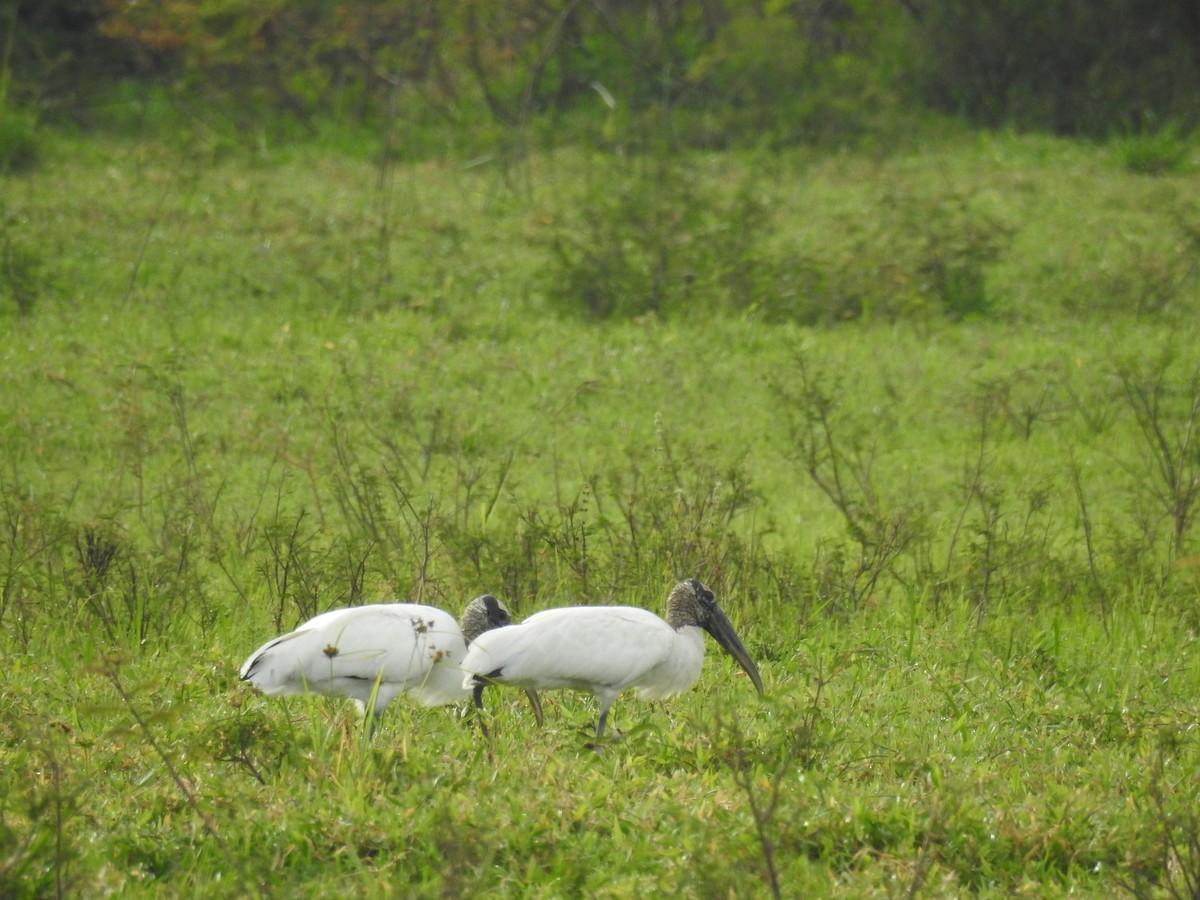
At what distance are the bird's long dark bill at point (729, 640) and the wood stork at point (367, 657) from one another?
778mm

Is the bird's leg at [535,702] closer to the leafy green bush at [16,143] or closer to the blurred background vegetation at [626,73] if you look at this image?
the leafy green bush at [16,143]

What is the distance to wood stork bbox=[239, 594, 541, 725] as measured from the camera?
4172 mm

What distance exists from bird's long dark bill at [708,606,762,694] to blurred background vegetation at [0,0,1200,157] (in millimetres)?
10788

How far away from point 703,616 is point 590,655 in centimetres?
72

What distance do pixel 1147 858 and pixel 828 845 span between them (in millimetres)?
736

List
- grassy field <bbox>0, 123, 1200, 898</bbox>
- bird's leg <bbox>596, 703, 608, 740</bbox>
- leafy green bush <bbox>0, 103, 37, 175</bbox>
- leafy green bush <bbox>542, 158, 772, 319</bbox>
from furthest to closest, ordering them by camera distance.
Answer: leafy green bush <bbox>0, 103, 37, 175</bbox>, leafy green bush <bbox>542, 158, 772, 319</bbox>, bird's leg <bbox>596, 703, 608, 740</bbox>, grassy field <bbox>0, 123, 1200, 898</bbox>

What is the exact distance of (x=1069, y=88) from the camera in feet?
56.2

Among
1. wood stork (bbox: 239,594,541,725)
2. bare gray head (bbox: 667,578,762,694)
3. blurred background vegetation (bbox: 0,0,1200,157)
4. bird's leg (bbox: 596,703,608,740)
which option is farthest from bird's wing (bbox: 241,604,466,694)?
blurred background vegetation (bbox: 0,0,1200,157)

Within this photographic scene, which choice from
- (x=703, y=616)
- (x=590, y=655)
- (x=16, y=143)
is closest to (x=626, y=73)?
(x=16, y=143)

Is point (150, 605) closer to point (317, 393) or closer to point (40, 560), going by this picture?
point (40, 560)

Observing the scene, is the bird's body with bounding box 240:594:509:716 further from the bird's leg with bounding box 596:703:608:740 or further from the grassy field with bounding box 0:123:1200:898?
the bird's leg with bounding box 596:703:608:740

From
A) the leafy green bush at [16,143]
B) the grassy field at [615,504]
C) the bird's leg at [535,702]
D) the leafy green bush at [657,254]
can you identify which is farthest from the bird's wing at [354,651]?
the leafy green bush at [16,143]

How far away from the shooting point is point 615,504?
26.2 ft

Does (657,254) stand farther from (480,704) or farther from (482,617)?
(480,704)
